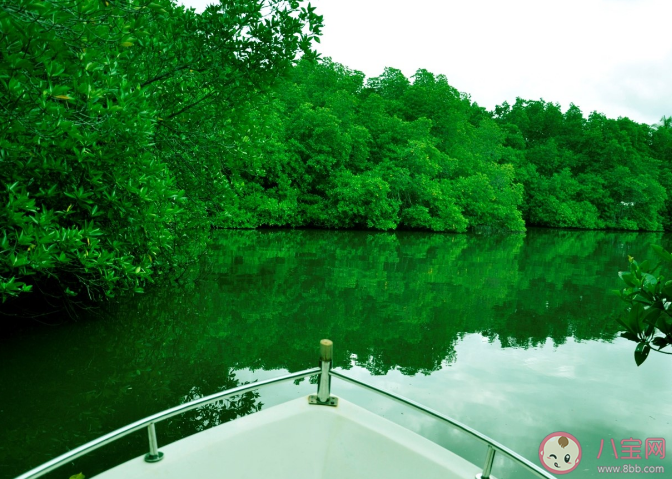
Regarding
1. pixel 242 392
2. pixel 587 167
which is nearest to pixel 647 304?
pixel 242 392

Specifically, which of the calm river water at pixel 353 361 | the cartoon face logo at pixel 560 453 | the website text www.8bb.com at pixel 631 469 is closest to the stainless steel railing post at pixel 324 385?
the calm river water at pixel 353 361

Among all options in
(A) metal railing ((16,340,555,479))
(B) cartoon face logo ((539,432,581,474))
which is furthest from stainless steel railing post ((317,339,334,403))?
(B) cartoon face logo ((539,432,581,474))

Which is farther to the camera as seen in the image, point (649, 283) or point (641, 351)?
point (641, 351)

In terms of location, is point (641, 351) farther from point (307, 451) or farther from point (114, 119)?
point (114, 119)

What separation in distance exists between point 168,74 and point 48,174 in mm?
2146

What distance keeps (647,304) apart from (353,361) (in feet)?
14.2

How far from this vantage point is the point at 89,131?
14.9ft

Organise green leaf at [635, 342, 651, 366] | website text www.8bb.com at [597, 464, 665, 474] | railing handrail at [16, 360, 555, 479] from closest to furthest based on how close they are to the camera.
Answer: railing handrail at [16, 360, 555, 479], green leaf at [635, 342, 651, 366], website text www.8bb.com at [597, 464, 665, 474]

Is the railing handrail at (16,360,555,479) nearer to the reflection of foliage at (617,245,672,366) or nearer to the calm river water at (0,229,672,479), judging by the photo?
the reflection of foliage at (617,245,672,366)

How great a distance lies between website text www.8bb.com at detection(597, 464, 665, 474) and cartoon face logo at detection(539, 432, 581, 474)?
22cm

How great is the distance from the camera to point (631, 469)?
4289 millimetres

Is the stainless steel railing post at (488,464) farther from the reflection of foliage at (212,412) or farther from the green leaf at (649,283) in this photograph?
the reflection of foliage at (212,412)

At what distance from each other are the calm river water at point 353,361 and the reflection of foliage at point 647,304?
1.91 meters

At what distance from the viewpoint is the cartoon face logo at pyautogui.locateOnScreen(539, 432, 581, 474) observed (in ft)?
13.9
